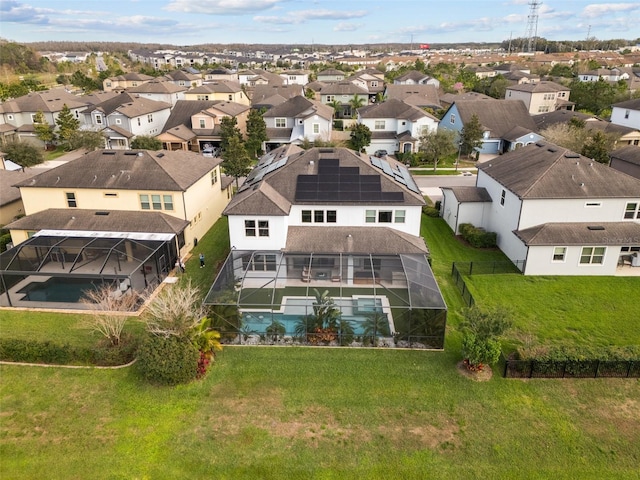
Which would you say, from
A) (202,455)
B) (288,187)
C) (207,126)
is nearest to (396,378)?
(202,455)

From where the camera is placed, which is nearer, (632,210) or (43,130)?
(632,210)

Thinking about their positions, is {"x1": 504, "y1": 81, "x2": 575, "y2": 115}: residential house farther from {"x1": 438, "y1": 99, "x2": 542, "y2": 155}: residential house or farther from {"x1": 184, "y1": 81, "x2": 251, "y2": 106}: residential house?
{"x1": 184, "y1": 81, "x2": 251, "y2": 106}: residential house

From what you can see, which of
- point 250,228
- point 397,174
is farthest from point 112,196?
point 397,174

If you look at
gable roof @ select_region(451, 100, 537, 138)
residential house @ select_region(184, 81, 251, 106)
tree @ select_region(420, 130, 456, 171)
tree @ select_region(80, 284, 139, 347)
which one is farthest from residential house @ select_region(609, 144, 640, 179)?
residential house @ select_region(184, 81, 251, 106)

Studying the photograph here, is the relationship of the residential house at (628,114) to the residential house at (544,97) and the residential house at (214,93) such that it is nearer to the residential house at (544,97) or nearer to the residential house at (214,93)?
the residential house at (544,97)

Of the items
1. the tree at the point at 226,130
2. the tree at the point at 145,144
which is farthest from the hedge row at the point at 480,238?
the tree at the point at 145,144

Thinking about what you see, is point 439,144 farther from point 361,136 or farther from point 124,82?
point 124,82
